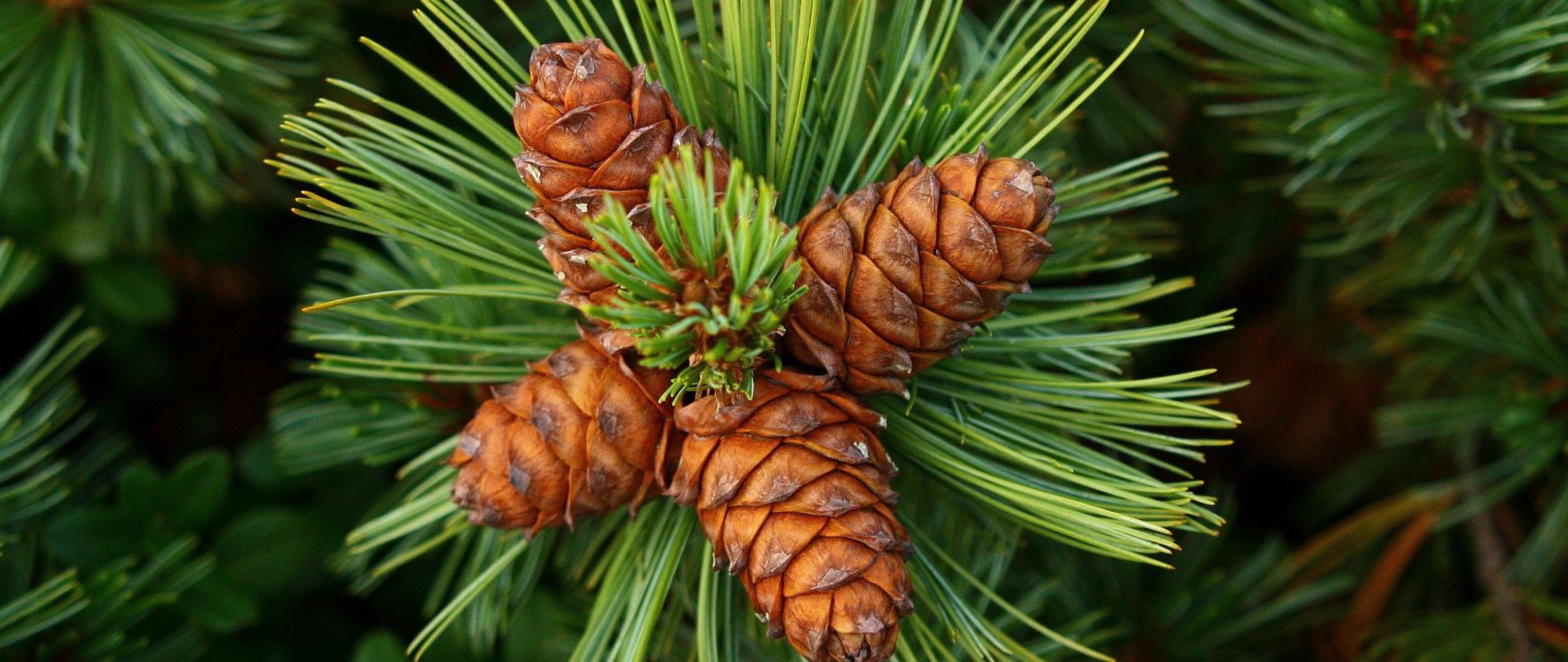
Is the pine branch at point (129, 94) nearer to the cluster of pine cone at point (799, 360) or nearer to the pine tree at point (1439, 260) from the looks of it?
the cluster of pine cone at point (799, 360)

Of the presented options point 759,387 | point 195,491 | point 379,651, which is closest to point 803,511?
point 759,387

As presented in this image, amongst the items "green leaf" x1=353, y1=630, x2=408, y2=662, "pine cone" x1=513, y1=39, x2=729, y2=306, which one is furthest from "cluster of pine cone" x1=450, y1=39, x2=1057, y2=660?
"green leaf" x1=353, y1=630, x2=408, y2=662

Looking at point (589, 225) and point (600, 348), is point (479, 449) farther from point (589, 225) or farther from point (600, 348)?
point (589, 225)

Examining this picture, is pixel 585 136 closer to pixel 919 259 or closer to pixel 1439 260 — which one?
pixel 919 259

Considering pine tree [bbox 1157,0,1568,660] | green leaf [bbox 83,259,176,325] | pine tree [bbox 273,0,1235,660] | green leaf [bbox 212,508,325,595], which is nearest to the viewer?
pine tree [bbox 273,0,1235,660]

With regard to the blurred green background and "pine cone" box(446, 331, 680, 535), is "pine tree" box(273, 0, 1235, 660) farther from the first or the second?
the blurred green background

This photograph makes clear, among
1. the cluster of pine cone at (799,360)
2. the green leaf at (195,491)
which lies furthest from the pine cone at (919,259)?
the green leaf at (195,491)

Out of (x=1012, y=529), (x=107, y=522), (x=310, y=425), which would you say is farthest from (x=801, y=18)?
(x=107, y=522)
